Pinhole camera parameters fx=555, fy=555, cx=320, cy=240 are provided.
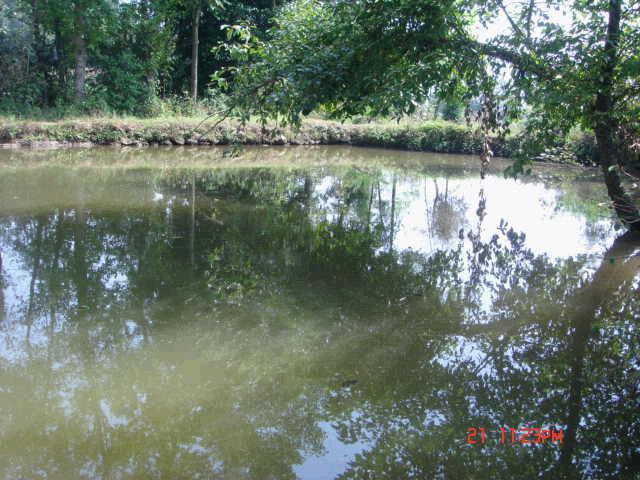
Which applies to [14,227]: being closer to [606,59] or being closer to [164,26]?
[606,59]

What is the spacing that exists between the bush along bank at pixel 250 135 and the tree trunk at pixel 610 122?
512 centimetres

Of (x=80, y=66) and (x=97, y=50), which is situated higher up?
(x=97, y=50)

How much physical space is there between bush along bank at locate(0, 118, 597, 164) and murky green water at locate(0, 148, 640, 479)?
5.85m

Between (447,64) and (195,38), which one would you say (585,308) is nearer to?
(447,64)

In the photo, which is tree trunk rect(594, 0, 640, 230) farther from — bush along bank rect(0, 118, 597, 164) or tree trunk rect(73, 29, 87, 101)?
tree trunk rect(73, 29, 87, 101)

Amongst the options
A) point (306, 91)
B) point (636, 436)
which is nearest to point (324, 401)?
point (636, 436)

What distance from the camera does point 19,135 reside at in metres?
15.9

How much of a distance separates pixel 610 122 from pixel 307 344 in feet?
18.9

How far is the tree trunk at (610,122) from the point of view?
6.60 meters

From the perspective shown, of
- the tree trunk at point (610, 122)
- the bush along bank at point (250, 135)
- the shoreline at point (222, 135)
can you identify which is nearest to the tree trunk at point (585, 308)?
the tree trunk at point (610, 122)

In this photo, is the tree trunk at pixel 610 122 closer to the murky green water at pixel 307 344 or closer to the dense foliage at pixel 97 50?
the murky green water at pixel 307 344
